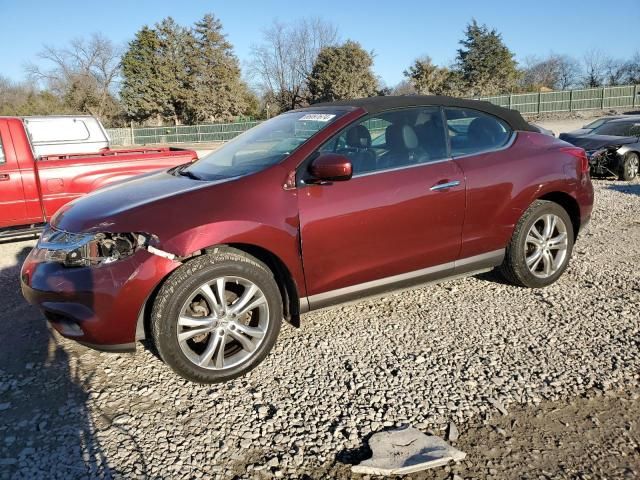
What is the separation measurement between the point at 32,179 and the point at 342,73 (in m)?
45.2

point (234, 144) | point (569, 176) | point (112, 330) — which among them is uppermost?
point (234, 144)

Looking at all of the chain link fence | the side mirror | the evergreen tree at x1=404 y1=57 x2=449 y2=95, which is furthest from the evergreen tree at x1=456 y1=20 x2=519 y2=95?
the side mirror

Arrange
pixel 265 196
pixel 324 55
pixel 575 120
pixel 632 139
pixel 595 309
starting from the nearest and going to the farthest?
pixel 265 196
pixel 595 309
pixel 632 139
pixel 575 120
pixel 324 55

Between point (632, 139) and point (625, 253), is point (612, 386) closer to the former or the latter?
point (625, 253)

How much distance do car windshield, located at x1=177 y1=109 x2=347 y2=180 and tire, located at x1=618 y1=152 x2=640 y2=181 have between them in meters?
9.33

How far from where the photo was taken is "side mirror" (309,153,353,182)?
3.10m

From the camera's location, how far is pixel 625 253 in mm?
5340

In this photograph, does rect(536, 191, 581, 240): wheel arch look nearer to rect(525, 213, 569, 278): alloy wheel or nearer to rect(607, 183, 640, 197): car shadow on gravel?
rect(525, 213, 569, 278): alloy wheel

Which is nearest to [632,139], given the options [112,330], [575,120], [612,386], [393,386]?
[612,386]

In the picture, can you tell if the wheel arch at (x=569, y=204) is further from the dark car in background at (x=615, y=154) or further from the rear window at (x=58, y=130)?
the dark car in background at (x=615, y=154)

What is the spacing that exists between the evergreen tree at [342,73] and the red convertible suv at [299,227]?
45.6 meters

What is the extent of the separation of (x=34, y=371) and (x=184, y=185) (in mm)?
1586

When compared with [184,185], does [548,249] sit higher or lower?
lower

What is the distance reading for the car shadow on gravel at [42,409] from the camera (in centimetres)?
236
